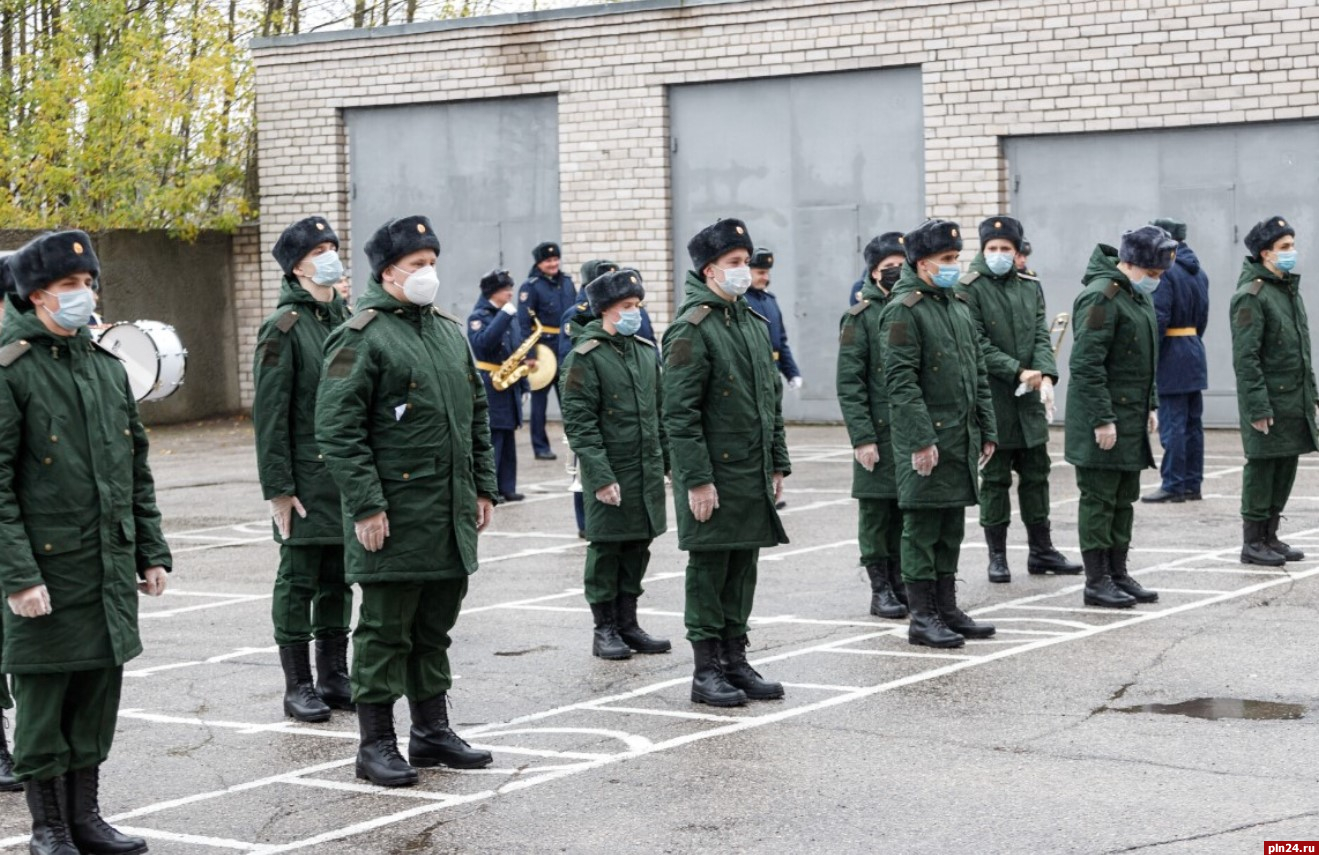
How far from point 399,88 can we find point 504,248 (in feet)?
8.00

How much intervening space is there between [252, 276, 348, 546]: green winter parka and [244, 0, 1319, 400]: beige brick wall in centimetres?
1419

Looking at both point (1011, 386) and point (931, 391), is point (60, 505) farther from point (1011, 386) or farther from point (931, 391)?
point (1011, 386)

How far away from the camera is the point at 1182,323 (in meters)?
16.6

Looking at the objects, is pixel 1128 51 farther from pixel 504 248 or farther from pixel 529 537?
pixel 529 537

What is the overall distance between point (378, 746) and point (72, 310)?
2.00 m

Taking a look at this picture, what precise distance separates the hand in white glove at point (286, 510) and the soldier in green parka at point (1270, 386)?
240 inches

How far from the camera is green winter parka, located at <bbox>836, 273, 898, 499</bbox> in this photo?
11195 mm

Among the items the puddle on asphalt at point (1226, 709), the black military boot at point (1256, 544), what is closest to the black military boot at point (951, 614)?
the puddle on asphalt at point (1226, 709)

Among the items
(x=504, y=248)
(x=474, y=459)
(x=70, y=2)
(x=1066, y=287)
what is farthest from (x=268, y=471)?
(x=70, y=2)

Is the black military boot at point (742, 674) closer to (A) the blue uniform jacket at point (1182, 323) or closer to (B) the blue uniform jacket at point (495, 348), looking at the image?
(A) the blue uniform jacket at point (1182, 323)

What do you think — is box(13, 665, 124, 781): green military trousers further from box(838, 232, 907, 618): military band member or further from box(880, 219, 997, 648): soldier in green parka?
box(838, 232, 907, 618): military band member

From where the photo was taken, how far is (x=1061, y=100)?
71.9 feet

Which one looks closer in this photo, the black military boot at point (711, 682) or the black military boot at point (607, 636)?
the black military boot at point (711, 682)

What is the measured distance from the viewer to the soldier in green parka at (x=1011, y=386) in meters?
12.5
